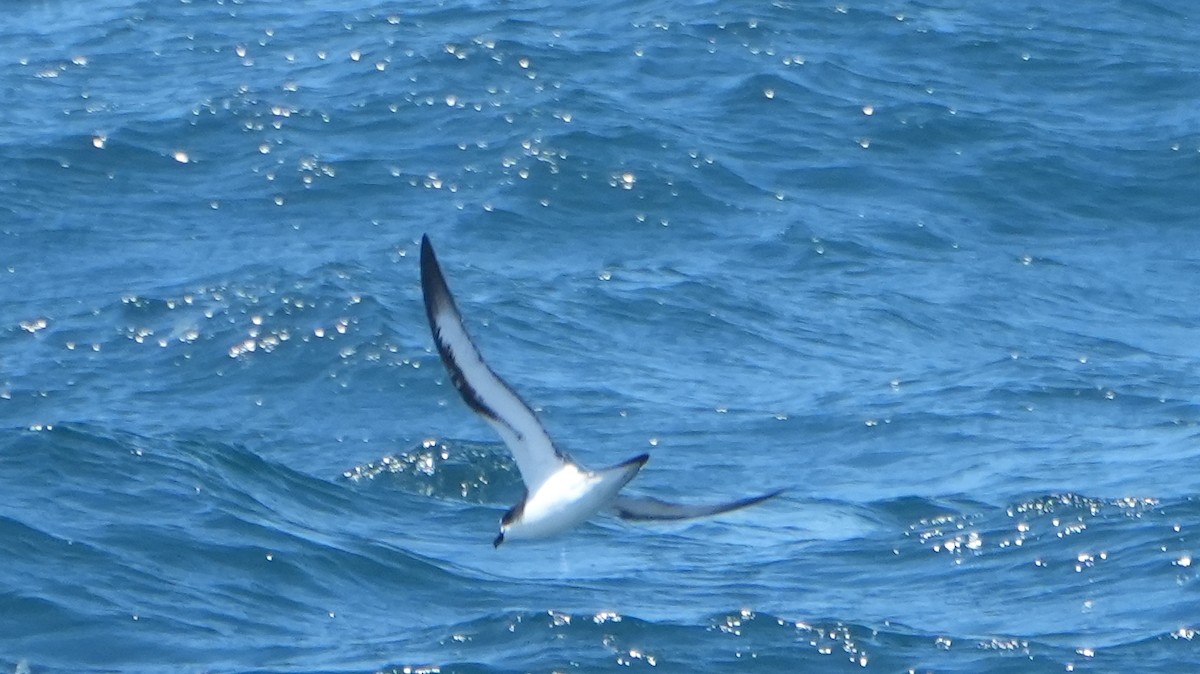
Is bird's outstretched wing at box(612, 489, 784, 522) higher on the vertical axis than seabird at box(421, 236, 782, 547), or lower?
lower

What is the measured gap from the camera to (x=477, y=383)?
854 cm

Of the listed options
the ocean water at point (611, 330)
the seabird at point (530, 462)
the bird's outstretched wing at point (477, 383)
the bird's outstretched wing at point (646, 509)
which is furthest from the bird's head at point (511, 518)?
the ocean water at point (611, 330)

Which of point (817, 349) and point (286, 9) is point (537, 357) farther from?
point (286, 9)

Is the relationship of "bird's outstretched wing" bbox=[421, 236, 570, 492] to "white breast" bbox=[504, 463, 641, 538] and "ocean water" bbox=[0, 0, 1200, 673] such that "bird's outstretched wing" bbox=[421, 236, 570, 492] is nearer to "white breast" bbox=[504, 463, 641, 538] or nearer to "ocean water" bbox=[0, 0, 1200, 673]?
"white breast" bbox=[504, 463, 641, 538]

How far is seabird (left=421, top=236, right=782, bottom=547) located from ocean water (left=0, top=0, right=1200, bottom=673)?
1.84m

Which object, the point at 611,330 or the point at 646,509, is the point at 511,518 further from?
the point at 611,330

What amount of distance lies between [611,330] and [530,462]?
25.5 feet

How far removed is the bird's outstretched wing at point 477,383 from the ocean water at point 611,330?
2195 millimetres

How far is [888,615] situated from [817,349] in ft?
16.5

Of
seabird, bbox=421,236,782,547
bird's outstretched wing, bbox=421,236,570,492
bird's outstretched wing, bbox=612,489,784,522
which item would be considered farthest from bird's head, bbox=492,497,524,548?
bird's outstretched wing, bbox=612,489,784,522

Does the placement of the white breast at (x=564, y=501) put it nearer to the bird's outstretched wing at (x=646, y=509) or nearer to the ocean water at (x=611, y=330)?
the bird's outstretched wing at (x=646, y=509)

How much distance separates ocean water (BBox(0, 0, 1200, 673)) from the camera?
11.6m

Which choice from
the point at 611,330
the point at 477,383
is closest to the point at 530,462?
the point at 477,383

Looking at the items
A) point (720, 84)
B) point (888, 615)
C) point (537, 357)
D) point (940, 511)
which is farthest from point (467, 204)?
point (888, 615)
